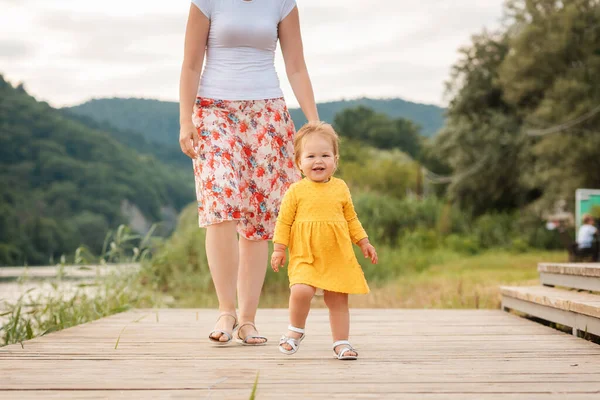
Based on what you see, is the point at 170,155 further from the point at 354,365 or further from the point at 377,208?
the point at 354,365

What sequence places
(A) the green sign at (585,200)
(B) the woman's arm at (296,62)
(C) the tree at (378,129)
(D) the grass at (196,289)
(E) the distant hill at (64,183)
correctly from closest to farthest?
(B) the woman's arm at (296,62) → (D) the grass at (196,289) → (A) the green sign at (585,200) → (E) the distant hill at (64,183) → (C) the tree at (378,129)

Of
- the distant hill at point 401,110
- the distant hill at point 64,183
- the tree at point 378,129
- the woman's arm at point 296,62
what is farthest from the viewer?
the distant hill at point 401,110

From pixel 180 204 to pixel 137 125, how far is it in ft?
84.0

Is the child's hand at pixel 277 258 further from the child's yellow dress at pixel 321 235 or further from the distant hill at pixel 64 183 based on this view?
the distant hill at pixel 64 183

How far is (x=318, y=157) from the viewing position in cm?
300

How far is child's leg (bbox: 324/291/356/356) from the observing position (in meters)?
2.98

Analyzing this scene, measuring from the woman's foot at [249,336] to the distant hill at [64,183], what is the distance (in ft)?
75.8

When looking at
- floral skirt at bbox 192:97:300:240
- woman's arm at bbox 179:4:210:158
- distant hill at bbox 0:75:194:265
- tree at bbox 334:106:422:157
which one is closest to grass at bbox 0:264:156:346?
floral skirt at bbox 192:97:300:240

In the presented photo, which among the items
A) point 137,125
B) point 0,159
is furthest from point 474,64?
point 137,125

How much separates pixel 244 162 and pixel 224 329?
75 cm

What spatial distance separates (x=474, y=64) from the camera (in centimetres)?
2925

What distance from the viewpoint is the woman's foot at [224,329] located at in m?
3.26

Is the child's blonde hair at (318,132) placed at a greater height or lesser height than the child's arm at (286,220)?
greater

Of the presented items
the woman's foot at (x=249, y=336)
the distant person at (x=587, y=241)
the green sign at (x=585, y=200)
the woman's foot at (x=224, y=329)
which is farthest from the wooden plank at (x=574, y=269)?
the green sign at (x=585, y=200)
